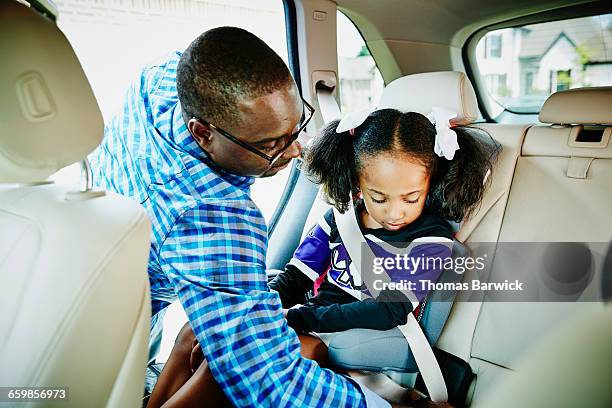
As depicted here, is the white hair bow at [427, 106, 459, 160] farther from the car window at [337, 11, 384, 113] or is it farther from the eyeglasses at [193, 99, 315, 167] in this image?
the car window at [337, 11, 384, 113]

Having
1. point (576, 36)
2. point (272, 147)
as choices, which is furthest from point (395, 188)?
point (576, 36)

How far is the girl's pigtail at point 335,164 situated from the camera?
1.80 m

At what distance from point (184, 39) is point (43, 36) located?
1153 millimetres

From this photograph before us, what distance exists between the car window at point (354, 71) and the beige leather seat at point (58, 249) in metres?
1.76

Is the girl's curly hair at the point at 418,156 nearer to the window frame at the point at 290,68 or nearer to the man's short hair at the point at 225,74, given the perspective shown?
the man's short hair at the point at 225,74

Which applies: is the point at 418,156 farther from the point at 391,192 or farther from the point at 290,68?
the point at 290,68

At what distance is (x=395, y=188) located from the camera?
62.8 inches

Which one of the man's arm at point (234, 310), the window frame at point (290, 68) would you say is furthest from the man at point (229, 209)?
the window frame at point (290, 68)

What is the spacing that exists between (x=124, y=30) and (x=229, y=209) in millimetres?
1031

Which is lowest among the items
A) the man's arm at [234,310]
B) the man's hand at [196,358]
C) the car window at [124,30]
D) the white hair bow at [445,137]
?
the man's hand at [196,358]

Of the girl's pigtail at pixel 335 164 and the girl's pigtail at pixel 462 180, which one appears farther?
the girl's pigtail at pixel 335 164

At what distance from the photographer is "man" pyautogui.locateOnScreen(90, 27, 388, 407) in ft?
3.90

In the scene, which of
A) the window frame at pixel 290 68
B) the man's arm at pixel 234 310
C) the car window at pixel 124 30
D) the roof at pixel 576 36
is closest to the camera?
the man's arm at pixel 234 310

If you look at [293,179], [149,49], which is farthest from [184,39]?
[293,179]
